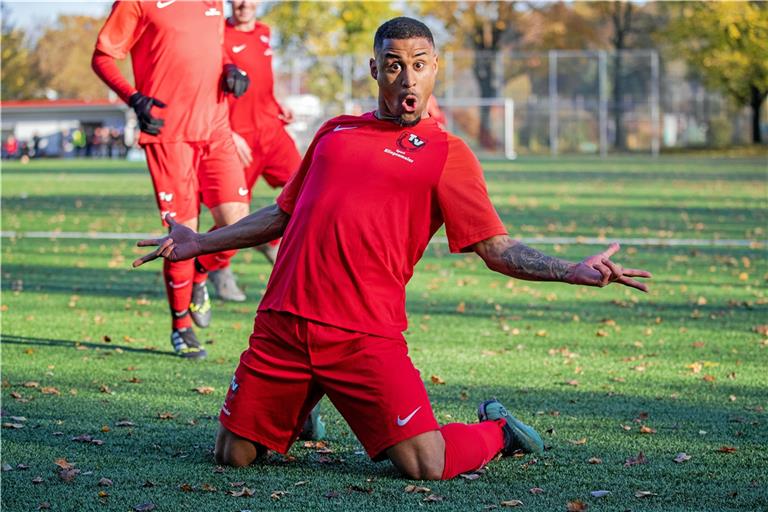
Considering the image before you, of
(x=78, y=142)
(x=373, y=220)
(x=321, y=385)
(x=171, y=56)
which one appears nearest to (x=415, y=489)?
(x=321, y=385)

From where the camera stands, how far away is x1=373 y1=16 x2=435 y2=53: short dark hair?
5.04m

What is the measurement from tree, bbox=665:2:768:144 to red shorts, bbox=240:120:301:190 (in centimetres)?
4156

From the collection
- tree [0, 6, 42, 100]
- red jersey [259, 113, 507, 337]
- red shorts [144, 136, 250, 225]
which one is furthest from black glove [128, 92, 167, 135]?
tree [0, 6, 42, 100]

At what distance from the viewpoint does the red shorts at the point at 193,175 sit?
27.2 ft

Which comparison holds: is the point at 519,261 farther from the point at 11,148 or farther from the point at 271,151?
the point at 11,148

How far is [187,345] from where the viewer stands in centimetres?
821

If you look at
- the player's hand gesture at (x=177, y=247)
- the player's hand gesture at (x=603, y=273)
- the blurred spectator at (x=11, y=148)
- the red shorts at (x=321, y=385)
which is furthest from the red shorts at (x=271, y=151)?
the blurred spectator at (x=11, y=148)

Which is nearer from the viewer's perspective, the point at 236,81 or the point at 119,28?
the point at 119,28

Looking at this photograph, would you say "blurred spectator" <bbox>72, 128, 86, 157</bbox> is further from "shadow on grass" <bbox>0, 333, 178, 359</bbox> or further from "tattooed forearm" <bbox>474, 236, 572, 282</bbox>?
"tattooed forearm" <bbox>474, 236, 572, 282</bbox>

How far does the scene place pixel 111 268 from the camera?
13.5 meters

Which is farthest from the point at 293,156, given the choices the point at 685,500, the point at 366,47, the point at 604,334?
the point at 366,47

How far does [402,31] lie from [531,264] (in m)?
1.11

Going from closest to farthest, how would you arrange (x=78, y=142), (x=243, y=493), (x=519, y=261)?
(x=243, y=493) < (x=519, y=261) < (x=78, y=142)

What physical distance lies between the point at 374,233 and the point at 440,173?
0.38 metres
